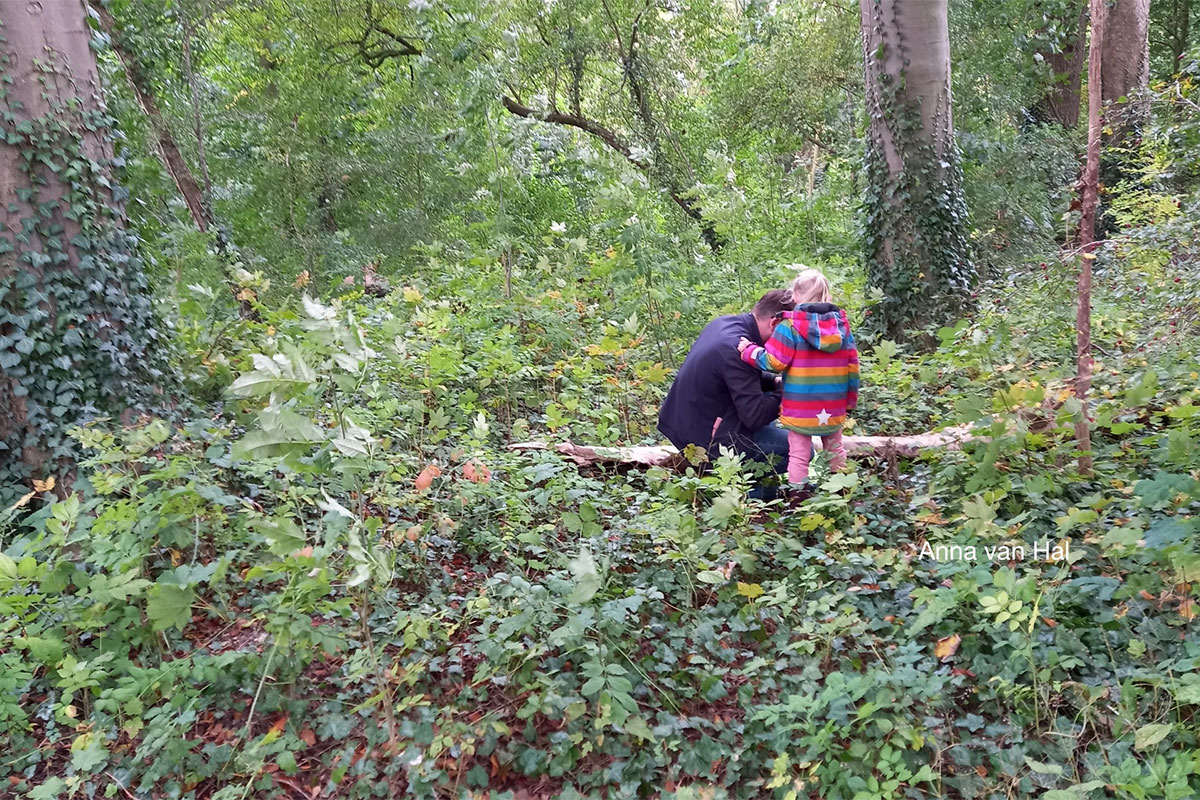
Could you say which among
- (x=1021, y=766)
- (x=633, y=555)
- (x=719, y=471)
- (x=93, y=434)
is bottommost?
(x=1021, y=766)

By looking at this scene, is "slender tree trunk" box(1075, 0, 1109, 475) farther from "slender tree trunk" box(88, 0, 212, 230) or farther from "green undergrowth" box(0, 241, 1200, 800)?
"slender tree trunk" box(88, 0, 212, 230)

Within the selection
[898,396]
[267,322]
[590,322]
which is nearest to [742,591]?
[898,396]

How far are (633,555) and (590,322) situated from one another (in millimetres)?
3638

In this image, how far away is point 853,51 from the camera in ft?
44.7

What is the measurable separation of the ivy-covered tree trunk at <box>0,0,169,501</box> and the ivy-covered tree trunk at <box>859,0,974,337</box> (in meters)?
6.21

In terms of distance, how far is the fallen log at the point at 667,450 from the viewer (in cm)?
462

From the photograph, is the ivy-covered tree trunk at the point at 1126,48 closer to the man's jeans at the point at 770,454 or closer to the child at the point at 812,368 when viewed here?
the child at the point at 812,368

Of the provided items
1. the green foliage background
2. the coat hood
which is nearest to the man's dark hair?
the coat hood

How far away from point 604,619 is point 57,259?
3.86 metres

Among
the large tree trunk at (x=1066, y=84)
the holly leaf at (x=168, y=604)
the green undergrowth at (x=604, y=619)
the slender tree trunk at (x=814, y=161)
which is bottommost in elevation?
the green undergrowth at (x=604, y=619)

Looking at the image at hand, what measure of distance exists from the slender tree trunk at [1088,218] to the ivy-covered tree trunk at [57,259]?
530cm

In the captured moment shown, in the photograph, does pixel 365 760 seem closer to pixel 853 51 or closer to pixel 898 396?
pixel 898 396

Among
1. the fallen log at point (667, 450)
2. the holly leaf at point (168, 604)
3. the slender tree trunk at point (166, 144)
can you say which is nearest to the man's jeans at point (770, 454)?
the fallen log at point (667, 450)

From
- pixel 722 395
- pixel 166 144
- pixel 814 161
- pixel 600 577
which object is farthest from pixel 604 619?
pixel 814 161
